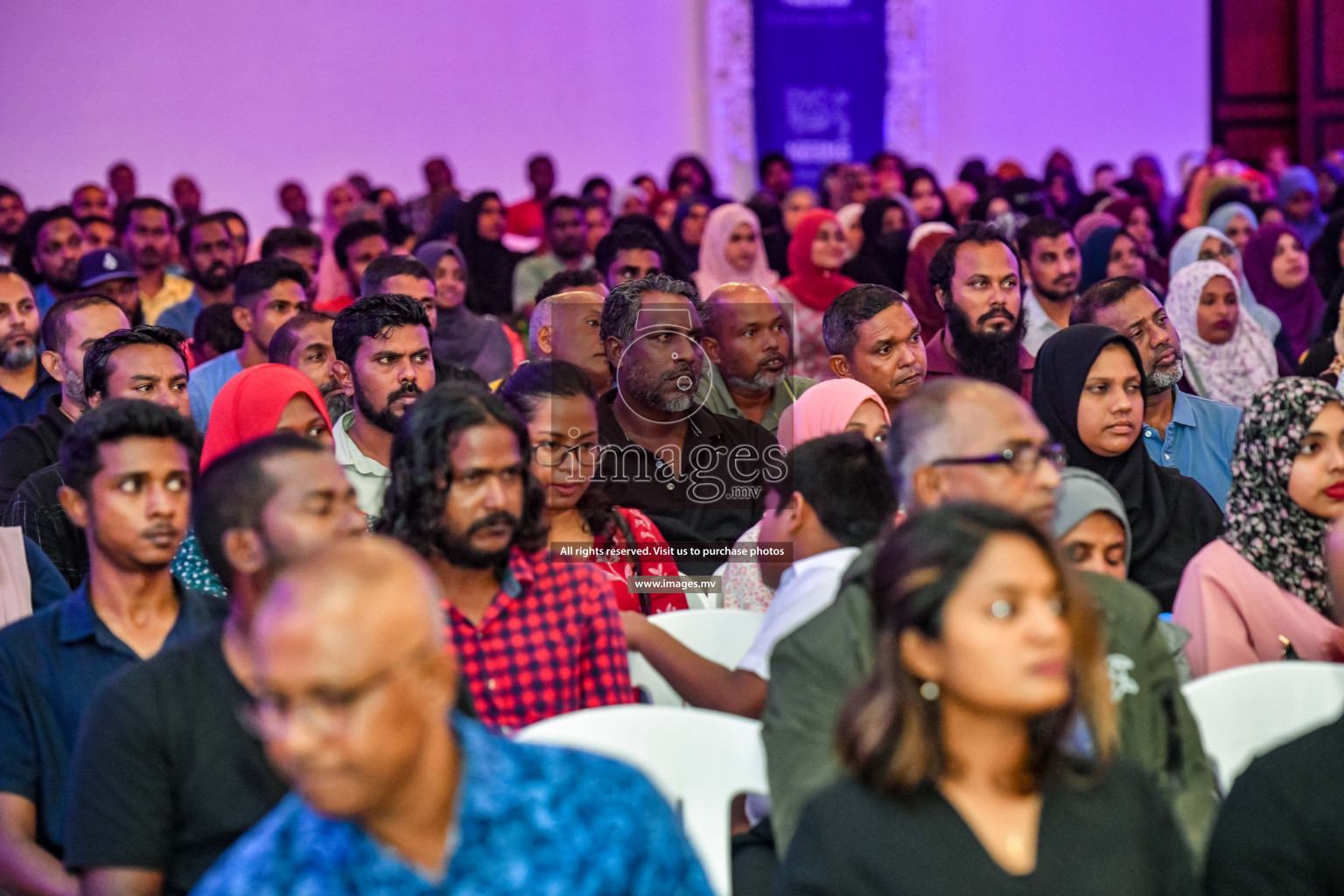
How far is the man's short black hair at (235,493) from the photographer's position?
232cm

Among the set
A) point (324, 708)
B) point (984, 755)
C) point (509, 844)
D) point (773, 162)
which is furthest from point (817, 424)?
point (773, 162)

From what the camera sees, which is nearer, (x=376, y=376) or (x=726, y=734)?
(x=726, y=734)

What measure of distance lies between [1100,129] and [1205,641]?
12.7 metres

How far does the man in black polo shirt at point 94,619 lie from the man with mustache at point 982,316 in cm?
270

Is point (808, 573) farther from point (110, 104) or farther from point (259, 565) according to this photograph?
point (110, 104)

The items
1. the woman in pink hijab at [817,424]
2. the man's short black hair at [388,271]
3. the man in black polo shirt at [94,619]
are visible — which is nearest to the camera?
the man in black polo shirt at [94,619]

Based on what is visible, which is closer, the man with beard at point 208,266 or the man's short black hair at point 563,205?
the man with beard at point 208,266

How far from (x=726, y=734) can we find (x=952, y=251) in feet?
9.24

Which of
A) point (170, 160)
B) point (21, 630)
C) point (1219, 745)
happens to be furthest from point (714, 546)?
point (170, 160)

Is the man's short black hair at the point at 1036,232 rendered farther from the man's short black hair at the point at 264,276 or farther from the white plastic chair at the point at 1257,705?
the white plastic chair at the point at 1257,705

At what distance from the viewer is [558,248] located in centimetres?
806

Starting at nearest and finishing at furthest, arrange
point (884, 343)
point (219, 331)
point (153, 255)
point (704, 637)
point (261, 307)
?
point (704, 637), point (884, 343), point (261, 307), point (219, 331), point (153, 255)

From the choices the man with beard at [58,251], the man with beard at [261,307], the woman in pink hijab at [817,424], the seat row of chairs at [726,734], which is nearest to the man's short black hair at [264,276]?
the man with beard at [261,307]

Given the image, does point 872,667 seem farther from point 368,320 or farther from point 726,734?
point 368,320
